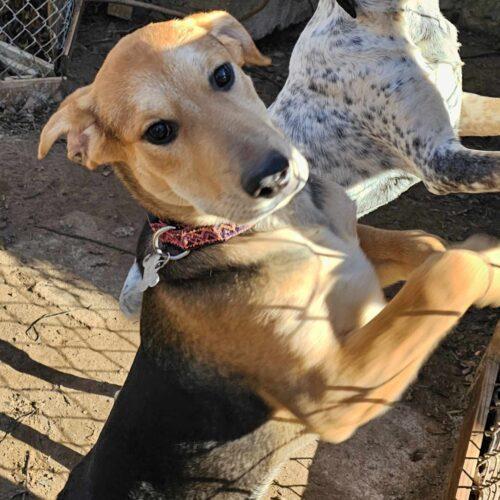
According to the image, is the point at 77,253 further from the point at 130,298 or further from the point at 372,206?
the point at 372,206

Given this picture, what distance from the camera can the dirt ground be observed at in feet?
13.1

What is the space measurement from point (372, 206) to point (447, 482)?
4.60ft

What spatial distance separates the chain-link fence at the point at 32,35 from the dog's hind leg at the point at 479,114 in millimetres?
3579

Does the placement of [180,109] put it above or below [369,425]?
above

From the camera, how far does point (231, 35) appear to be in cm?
286

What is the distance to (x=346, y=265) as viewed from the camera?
110 inches

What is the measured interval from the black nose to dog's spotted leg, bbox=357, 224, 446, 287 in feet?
2.71

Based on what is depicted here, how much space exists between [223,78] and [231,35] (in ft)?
0.98

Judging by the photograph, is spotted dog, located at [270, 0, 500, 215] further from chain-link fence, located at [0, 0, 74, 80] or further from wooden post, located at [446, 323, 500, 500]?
chain-link fence, located at [0, 0, 74, 80]

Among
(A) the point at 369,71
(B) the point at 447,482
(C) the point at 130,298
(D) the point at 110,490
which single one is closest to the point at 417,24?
(A) the point at 369,71

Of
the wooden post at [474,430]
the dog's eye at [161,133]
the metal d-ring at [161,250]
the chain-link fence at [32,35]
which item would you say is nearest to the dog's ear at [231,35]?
the dog's eye at [161,133]

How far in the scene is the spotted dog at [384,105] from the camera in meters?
3.47

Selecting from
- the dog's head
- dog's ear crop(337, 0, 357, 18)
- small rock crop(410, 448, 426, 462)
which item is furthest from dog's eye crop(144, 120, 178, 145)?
small rock crop(410, 448, 426, 462)

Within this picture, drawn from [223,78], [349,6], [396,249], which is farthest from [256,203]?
[349,6]
